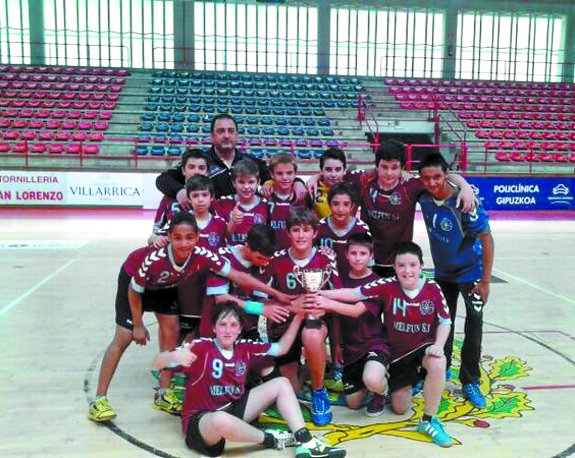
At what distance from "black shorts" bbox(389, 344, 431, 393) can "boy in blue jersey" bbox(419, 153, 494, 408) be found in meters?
0.40

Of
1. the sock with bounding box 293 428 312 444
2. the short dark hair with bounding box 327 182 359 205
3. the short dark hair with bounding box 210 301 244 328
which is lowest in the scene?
the sock with bounding box 293 428 312 444

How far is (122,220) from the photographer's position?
1180cm

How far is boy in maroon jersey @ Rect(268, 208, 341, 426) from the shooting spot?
3527 mm

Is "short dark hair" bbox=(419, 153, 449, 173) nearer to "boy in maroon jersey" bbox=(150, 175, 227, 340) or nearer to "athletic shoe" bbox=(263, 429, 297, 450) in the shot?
"boy in maroon jersey" bbox=(150, 175, 227, 340)

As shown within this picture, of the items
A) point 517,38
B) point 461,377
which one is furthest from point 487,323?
point 517,38

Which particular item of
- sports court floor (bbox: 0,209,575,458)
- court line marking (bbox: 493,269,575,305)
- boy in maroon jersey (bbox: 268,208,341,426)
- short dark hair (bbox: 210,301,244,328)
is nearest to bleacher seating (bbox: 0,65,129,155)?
sports court floor (bbox: 0,209,575,458)

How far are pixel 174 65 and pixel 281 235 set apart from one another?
72.8 feet

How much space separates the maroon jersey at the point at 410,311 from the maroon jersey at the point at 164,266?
91 cm

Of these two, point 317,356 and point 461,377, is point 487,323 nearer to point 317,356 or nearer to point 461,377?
point 461,377

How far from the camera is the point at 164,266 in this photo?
142 inches

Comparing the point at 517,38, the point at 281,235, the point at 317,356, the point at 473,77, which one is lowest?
the point at 317,356

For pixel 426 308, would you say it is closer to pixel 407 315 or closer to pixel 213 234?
pixel 407 315

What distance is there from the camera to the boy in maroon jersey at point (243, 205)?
406 centimetres

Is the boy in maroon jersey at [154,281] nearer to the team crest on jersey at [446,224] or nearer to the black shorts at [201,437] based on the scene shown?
the black shorts at [201,437]
